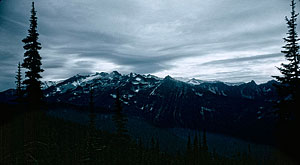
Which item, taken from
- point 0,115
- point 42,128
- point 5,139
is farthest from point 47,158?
point 0,115

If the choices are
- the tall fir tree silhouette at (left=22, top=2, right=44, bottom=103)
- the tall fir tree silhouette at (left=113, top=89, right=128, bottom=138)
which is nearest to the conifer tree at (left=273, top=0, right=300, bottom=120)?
the tall fir tree silhouette at (left=113, top=89, right=128, bottom=138)

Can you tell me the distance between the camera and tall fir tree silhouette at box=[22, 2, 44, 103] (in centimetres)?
2409

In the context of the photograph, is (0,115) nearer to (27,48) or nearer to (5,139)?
(5,139)

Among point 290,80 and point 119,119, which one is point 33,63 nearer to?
point 119,119

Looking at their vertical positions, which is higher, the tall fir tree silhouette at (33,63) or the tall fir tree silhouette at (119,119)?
the tall fir tree silhouette at (33,63)

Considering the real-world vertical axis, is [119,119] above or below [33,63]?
below

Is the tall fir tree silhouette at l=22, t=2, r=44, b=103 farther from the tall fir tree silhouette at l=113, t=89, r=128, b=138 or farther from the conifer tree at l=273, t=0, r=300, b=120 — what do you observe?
the conifer tree at l=273, t=0, r=300, b=120

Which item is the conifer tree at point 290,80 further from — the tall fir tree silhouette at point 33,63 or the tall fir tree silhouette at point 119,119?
the tall fir tree silhouette at point 33,63

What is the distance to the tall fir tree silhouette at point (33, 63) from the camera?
2409 centimetres

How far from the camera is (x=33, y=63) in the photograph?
24.5 metres

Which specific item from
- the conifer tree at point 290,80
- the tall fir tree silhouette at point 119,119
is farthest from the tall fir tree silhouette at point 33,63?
the conifer tree at point 290,80

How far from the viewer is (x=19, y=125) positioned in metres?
19.9

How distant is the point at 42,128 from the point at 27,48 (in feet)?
33.0

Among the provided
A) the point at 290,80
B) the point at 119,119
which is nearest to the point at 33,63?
the point at 119,119
